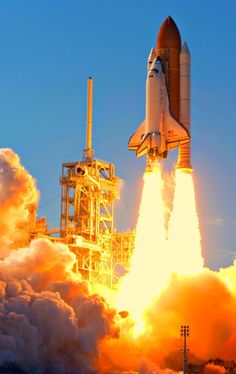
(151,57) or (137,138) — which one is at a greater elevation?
(151,57)

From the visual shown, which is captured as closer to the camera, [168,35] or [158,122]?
[158,122]

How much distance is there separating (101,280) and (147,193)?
1562cm

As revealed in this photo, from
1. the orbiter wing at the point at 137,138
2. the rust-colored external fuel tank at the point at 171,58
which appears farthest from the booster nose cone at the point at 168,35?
the orbiter wing at the point at 137,138

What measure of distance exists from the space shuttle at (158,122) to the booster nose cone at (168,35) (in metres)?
1.37

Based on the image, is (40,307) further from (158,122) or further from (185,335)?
(158,122)

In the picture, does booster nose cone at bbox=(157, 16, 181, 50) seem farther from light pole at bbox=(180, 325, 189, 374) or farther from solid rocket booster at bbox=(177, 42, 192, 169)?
light pole at bbox=(180, 325, 189, 374)

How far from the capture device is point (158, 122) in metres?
64.4

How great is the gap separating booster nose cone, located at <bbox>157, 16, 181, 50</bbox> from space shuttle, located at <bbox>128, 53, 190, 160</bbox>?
4.51 feet

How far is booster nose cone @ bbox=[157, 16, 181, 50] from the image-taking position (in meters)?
65.9

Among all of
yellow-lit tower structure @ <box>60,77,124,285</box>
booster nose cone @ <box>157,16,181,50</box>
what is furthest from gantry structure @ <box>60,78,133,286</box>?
booster nose cone @ <box>157,16,181,50</box>

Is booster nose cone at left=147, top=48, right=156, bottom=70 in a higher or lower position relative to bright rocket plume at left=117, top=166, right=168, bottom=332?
higher

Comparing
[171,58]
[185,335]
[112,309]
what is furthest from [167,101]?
[185,335]

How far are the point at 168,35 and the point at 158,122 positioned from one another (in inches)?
250

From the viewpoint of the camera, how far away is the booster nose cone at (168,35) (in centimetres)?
6594
